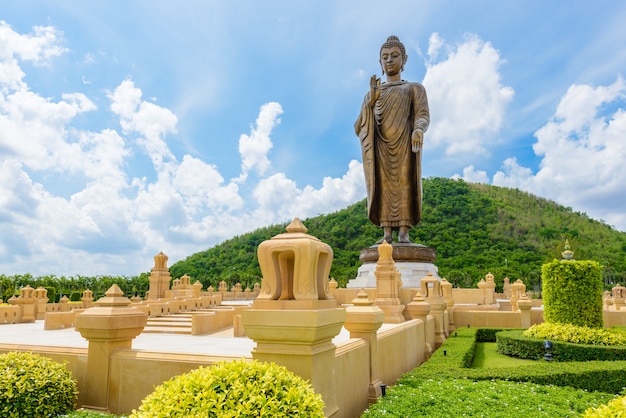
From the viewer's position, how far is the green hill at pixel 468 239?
5422cm

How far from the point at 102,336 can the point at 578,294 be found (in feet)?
42.0

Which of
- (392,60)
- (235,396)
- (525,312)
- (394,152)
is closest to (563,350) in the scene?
(525,312)

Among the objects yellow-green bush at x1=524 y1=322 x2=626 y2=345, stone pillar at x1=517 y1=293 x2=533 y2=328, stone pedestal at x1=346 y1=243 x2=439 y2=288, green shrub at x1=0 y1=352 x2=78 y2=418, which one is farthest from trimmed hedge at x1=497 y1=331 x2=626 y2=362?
green shrub at x1=0 y1=352 x2=78 y2=418

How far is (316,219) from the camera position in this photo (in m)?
85.0

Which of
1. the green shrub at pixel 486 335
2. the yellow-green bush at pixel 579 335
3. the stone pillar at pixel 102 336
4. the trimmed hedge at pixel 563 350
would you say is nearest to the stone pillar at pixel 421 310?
the trimmed hedge at pixel 563 350

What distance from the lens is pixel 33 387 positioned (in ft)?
17.6

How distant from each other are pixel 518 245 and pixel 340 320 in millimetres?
70447

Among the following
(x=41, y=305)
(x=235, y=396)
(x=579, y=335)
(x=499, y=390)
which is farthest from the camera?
(x=41, y=305)

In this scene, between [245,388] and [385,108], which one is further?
[385,108]

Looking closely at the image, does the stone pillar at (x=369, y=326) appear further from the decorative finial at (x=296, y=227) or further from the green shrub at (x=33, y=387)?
the green shrub at (x=33, y=387)

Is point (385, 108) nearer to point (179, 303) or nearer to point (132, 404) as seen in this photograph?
point (179, 303)

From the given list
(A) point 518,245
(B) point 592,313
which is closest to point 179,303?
(B) point 592,313

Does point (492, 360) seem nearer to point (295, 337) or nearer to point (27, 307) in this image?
point (295, 337)

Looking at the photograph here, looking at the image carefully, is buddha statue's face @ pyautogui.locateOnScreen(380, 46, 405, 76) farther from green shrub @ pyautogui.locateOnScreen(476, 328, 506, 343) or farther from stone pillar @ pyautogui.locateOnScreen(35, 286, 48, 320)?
stone pillar @ pyautogui.locateOnScreen(35, 286, 48, 320)
